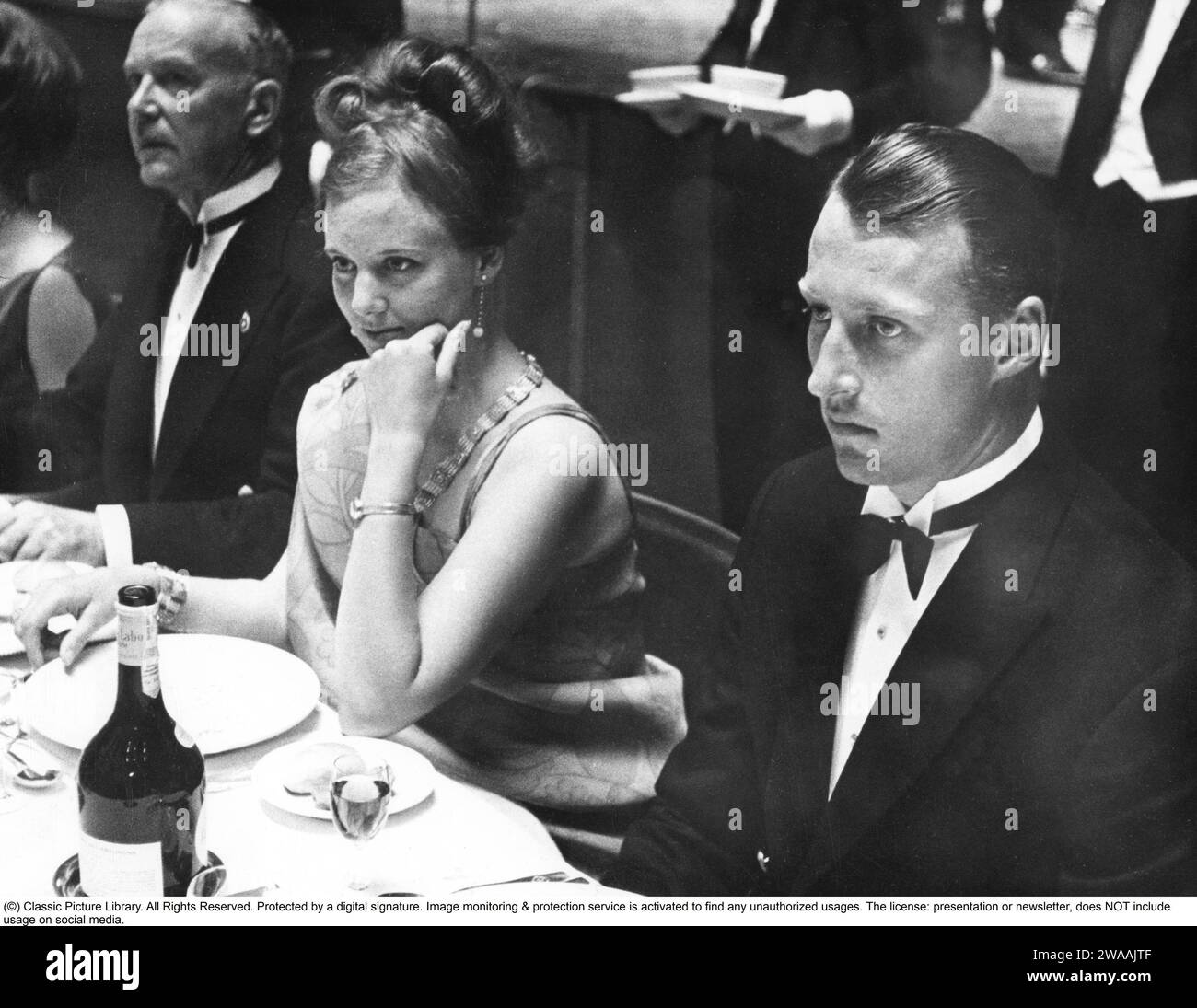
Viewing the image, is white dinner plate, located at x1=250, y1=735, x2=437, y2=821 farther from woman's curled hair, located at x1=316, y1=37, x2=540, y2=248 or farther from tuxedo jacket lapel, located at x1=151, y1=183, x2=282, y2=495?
woman's curled hair, located at x1=316, y1=37, x2=540, y2=248

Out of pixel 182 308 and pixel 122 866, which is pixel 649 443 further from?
pixel 122 866

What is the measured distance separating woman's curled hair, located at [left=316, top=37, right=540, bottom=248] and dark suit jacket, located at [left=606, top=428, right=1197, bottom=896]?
1.90 feet

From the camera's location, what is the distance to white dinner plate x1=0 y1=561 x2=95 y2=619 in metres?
2.13

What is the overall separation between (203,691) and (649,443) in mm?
763

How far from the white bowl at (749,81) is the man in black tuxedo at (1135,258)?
0.41 metres

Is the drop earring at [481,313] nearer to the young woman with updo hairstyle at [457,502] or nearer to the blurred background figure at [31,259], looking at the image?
the young woman with updo hairstyle at [457,502]

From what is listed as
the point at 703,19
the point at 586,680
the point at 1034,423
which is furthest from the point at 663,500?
the point at 703,19

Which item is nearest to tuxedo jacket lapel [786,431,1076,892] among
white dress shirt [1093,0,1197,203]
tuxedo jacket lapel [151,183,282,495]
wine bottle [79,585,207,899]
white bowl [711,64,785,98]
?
white dress shirt [1093,0,1197,203]

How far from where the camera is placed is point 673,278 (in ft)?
6.47

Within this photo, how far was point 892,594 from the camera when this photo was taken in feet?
6.39

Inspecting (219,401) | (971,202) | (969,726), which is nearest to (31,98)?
(219,401)

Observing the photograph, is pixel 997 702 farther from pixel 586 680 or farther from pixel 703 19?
pixel 703 19

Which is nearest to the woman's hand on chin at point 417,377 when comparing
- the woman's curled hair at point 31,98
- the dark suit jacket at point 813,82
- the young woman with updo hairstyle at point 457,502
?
the young woman with updo hairstyle at point 457,502

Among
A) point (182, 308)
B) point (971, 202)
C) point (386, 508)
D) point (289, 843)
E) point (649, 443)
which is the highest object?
point (971, 202)
